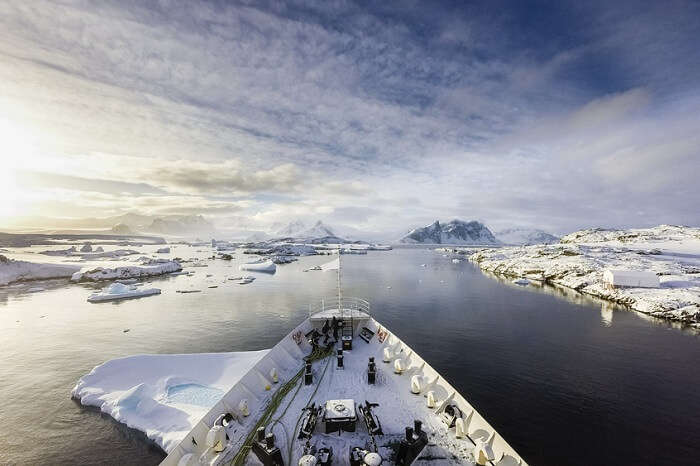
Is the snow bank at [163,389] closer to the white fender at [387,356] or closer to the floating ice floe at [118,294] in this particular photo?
the white fender at [387,356]

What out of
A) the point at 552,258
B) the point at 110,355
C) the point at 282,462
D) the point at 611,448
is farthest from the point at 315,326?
the point at 552,258

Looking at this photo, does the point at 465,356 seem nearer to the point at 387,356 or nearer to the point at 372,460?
the point at 387,356

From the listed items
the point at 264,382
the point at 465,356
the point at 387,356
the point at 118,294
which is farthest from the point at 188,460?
the point at 118,294

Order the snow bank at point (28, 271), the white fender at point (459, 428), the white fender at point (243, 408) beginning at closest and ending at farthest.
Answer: the white fender at point (459, 428) → the white fender at point (243, 408) → the snow bank at point (28, 271)

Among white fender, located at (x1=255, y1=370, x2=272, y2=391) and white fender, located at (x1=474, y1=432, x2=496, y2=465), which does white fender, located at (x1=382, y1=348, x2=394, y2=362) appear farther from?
white fender, located at (x1=474, y1=432, x2=496, y2=465)

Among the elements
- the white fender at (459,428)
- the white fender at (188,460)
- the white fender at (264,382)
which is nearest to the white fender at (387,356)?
the white fender at (459,428)
